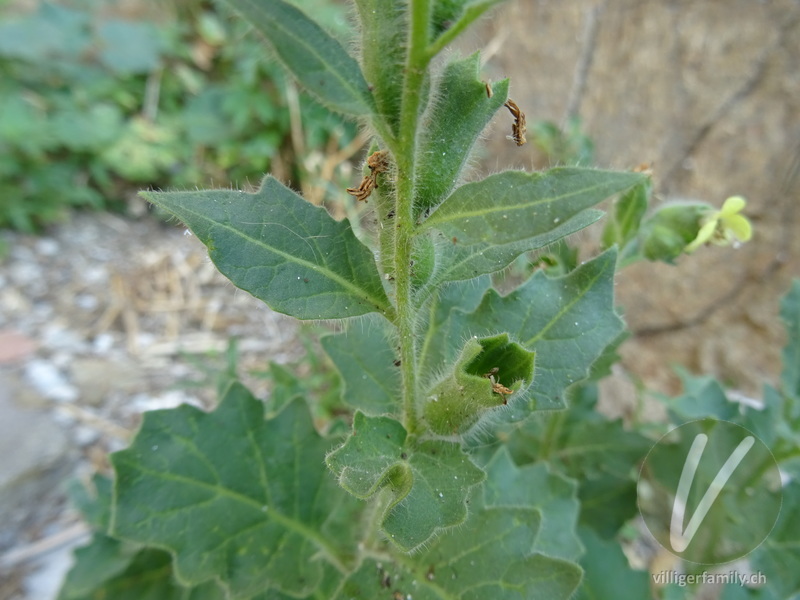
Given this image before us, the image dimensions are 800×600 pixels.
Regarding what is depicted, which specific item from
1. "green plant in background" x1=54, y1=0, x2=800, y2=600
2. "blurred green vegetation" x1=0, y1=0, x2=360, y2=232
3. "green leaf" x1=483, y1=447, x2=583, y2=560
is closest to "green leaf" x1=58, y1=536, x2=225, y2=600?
"green plant in background" x1=54, y1=0, x2=800, y2=600

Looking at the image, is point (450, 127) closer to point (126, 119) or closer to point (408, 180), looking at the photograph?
point (408, 180)

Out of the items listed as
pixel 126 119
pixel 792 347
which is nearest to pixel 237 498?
pixel 792 347

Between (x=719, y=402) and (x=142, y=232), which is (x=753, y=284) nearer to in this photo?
(x=719, y=402)

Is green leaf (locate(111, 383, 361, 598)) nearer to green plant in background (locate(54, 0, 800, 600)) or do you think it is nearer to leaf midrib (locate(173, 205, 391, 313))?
green plant in background (locate(54, 0, 800, 600))

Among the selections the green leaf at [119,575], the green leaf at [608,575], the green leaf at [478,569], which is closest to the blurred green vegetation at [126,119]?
the green leaf at [119,575]

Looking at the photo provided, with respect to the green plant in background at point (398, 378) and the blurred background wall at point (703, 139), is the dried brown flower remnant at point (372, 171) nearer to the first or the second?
the green plant in background at point (398, 378)

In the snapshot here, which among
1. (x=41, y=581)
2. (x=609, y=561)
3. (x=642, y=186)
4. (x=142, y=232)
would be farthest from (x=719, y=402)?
(x=142, y=232)

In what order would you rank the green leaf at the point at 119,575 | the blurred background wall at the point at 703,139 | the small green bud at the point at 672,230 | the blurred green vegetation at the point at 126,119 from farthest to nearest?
the blurred green vegetation at the point at 126,119
the blurred background wall at the point at 703,139
the green leaf at the point at 119,575
the small green bud at the point at 672,230
